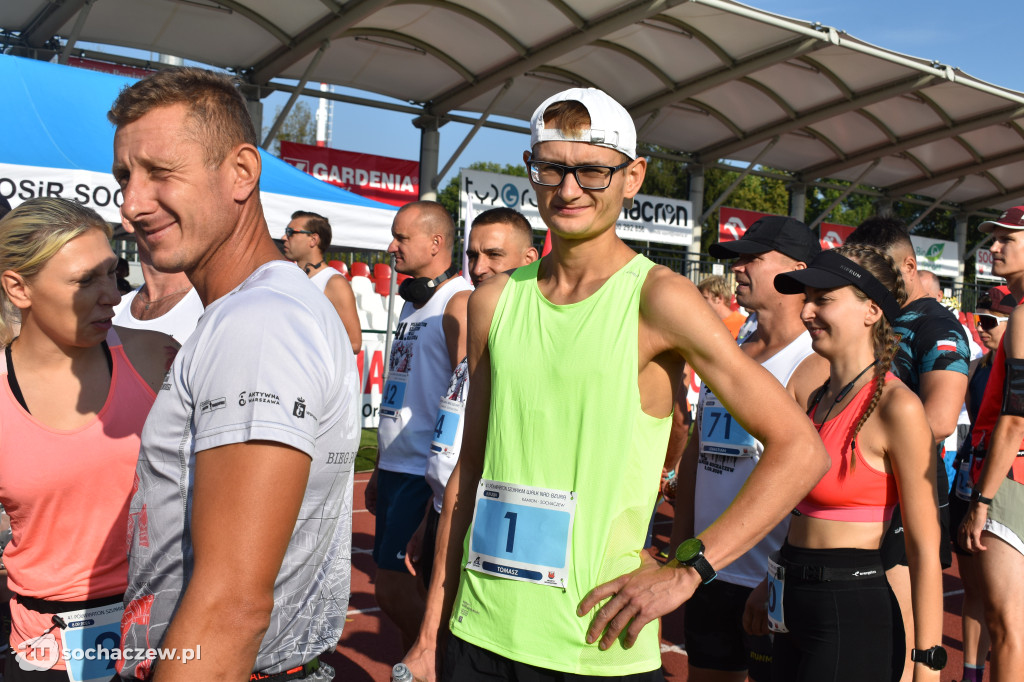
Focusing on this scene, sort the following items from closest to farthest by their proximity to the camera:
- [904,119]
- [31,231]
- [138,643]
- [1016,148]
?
[138,643] < [31,231] < [904,119] < [1016,148]

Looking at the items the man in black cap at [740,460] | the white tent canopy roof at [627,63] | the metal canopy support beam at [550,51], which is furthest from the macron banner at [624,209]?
the man in black cap at [740,460]

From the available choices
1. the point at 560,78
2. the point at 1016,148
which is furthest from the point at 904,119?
the point at 560,78

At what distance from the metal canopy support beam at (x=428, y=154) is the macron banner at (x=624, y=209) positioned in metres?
1.94

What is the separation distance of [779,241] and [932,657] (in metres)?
1.76

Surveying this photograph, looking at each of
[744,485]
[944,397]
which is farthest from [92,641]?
[944,397]

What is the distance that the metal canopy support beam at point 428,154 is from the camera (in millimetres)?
16547

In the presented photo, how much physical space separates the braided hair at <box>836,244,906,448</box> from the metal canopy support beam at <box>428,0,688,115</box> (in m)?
10.3

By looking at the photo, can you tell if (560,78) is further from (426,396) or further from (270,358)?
(270,358)

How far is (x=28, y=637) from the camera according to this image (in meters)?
2.40

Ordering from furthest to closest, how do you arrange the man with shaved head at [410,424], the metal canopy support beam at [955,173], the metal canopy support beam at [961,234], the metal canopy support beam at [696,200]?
1. the metal canopy support beam at [961,234]
2. the metal canopy support beam at [955,173]
3. the metal canopy support beam at [696,200]
4. the man with shaved head at [410,424]

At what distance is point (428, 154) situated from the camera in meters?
16.6

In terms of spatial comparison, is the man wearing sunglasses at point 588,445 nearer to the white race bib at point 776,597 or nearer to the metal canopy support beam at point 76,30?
the white race bib at point 776,597

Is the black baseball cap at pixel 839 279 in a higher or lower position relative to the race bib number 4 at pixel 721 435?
higher

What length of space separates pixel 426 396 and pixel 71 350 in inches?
78.1
